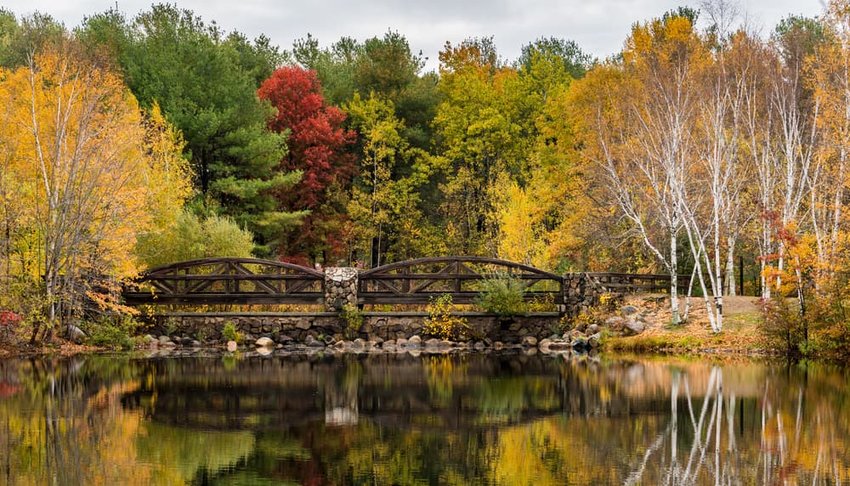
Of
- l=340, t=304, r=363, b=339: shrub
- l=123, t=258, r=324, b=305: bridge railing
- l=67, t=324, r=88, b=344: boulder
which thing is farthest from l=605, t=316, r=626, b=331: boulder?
l=67, t=324, r=88, b=344: boulder

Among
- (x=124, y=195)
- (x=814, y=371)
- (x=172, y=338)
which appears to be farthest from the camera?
(x=172, y=338)

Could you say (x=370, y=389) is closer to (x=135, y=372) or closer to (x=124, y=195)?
(x=135, y=372)

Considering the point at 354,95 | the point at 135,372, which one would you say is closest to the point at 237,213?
the point at 354,95

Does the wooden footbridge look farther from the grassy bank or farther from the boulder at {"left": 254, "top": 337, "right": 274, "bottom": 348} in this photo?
the grassy bank

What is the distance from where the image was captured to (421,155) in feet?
161

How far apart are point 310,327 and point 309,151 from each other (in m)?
15.9

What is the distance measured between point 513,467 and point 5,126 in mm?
21629

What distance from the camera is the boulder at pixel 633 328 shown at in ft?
96.8

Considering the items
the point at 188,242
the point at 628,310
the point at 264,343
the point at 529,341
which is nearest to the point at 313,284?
the point at 264,343

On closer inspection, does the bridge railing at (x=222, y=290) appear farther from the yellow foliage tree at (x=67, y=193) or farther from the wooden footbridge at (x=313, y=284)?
the yellow foliage tree at (x=67, y=193)

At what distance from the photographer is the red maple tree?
46250 millimetres

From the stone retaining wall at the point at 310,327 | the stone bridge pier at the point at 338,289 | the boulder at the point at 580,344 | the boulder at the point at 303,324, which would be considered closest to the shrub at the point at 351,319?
the stone retaining wall at the point at 310,327

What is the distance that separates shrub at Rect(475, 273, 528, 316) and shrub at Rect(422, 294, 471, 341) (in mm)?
863

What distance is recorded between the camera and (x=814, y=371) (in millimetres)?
22438
